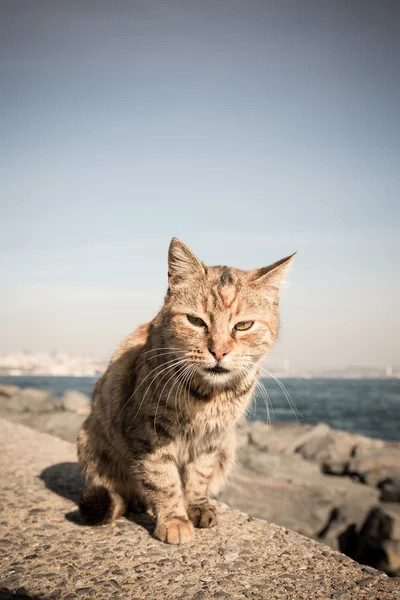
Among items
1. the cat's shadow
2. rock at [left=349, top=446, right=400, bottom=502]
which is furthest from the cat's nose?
rock at [left=349, top=446, right=400, bottom=502]

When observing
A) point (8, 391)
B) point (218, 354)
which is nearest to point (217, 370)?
point (218, 354)

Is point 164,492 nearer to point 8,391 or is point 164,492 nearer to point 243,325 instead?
point 243,325

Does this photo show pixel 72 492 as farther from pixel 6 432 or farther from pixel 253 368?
pixel 6 432

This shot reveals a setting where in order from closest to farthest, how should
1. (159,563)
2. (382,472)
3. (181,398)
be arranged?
(159,563) < (181,398) < (382,472)

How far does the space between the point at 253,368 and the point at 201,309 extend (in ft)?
1.64

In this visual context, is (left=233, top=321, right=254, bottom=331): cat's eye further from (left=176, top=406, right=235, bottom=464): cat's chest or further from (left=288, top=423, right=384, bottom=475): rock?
(left=288, top=423, right=384, bottom=475): rock

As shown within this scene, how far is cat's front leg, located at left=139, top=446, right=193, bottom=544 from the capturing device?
2799 millimetres

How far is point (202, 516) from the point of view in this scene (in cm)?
304

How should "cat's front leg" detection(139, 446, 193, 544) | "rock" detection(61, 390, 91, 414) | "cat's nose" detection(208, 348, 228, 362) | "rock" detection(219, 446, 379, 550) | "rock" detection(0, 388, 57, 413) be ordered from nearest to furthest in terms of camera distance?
"cat's nose" detection(208, 348, 228, 362), "cat's front leg" detection(139, 446, 193, 544), "rock" detection(219, 446, 379, 550), "rock" detection(0, 388, 57, 413), "rock" detection(61, 390, 91, 414)

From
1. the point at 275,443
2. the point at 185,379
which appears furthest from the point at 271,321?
the point at 275,443

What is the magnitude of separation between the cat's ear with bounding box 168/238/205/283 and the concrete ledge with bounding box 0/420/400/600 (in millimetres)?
1642

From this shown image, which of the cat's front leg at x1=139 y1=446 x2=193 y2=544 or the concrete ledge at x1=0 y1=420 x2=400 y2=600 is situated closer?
the concrete ledge at x1=0 y1=420 x2=400 y2=600

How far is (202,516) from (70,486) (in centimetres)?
135

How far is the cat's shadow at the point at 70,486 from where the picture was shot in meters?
3.14
